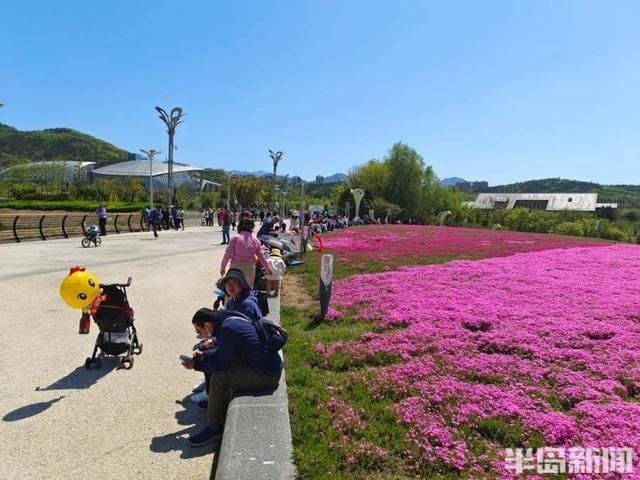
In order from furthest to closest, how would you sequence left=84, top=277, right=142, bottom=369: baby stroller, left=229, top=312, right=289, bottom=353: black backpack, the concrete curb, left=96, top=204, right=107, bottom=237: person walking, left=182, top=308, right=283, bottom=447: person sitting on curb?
left=96, top=204, right=107, bottom=237: person walking
left=84, top=277, right=142, bottom=369: baby stroller
left=229, top=312, right=289, bottom=353: black backpack
left=182, top=308, right=283, bottom=447: person sitting on curb
the concrete curb

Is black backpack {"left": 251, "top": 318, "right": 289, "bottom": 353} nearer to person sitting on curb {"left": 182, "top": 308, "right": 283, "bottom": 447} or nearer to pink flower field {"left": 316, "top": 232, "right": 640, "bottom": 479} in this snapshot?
person sitting on curb {"left": 182, "top": 308, "right": 283, "bottom": 447}

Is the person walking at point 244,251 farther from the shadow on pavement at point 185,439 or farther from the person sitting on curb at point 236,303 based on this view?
the shadow on pavement at point 185,439

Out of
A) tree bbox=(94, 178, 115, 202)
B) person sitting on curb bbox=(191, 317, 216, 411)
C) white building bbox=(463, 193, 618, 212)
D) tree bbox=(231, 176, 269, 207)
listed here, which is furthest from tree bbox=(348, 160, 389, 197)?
white building bbox=(463, 193, 618, 212)

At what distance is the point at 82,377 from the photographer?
5312 millimetres

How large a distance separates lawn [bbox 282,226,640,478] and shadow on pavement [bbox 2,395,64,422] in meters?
2.51

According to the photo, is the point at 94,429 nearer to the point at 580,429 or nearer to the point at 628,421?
the point at 580,429

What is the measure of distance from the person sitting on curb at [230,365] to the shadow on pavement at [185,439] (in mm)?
77

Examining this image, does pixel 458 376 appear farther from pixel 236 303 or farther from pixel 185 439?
pixel 185 439

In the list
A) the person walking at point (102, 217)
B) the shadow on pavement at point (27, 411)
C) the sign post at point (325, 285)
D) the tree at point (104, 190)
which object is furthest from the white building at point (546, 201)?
the shadow on pavement at point (27, 411)

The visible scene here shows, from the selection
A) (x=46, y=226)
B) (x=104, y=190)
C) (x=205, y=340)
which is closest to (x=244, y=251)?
(x=205, y=340)

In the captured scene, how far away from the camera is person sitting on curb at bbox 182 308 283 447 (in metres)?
4.00

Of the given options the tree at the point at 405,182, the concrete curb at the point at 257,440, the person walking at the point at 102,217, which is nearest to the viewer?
the concrete curb at the point at 257,440

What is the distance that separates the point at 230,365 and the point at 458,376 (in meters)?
2.50

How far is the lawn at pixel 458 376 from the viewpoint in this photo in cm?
349
